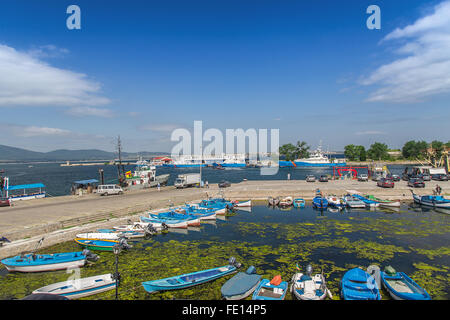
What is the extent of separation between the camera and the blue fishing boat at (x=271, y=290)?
13.0m

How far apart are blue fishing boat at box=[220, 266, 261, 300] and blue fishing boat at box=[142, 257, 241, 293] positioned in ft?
3.99

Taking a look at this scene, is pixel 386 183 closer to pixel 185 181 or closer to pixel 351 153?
pixel 185 181

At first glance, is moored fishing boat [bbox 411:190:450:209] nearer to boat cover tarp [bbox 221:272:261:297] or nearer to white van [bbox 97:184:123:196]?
boat cover tarp [bbox 221:272:261:297]

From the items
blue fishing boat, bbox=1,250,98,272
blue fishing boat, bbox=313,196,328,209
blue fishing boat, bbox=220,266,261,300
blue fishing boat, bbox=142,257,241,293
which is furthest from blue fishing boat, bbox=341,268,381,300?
blue fishing boat, bbox=313,196,328,209

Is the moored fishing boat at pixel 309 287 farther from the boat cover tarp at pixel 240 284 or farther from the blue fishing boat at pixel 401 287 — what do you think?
the blue fishing boat at pixel 401 287

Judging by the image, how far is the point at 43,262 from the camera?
1675cm

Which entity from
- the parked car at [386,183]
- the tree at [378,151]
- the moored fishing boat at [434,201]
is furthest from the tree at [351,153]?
the moored fishing boat at [434,201]

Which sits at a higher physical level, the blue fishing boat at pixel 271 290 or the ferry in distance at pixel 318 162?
the ferry in distance at pixel 318 162

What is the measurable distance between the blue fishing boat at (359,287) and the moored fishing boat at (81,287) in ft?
42.8

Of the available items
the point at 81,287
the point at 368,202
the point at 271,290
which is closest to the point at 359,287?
the point at 271,290

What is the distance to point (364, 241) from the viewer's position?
2262 cm

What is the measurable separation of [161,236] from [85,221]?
27.1ft
